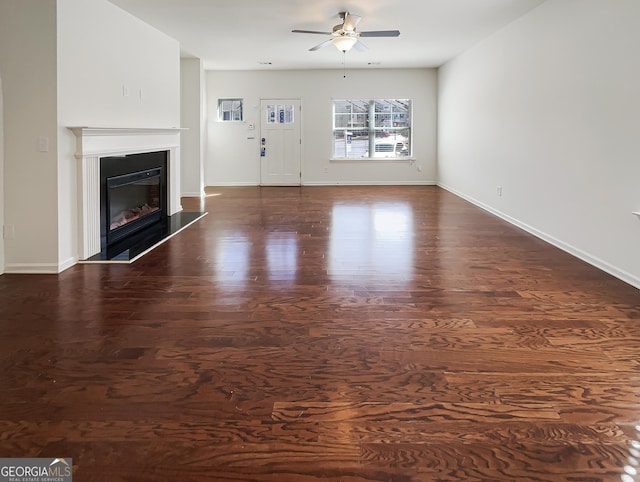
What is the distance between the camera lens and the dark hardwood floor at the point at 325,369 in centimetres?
191

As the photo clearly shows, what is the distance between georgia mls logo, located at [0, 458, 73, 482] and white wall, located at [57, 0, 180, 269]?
3.08m

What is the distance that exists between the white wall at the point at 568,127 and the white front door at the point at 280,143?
478 cm

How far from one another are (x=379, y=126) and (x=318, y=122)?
4.59ft

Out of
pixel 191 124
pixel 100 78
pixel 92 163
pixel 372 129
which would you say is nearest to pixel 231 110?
pixel 191 124

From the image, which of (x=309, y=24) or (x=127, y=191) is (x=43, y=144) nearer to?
(x=127, y=191)

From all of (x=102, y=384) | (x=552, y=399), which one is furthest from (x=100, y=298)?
(x=552, y=399)

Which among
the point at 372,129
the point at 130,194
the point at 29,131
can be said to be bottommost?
the point at 130,194

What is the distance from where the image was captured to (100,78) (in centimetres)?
540

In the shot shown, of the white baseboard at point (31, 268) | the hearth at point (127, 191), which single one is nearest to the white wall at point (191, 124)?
the hearth at point (127, 191)

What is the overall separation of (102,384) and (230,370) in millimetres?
563

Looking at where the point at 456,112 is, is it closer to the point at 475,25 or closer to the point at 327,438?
the point at 475,25

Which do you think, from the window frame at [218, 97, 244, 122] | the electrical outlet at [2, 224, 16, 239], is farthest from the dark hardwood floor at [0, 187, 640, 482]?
the window frame at [218, 97, 244, 122]

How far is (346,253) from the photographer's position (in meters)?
5.36

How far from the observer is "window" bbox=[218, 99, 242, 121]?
12242 mm
